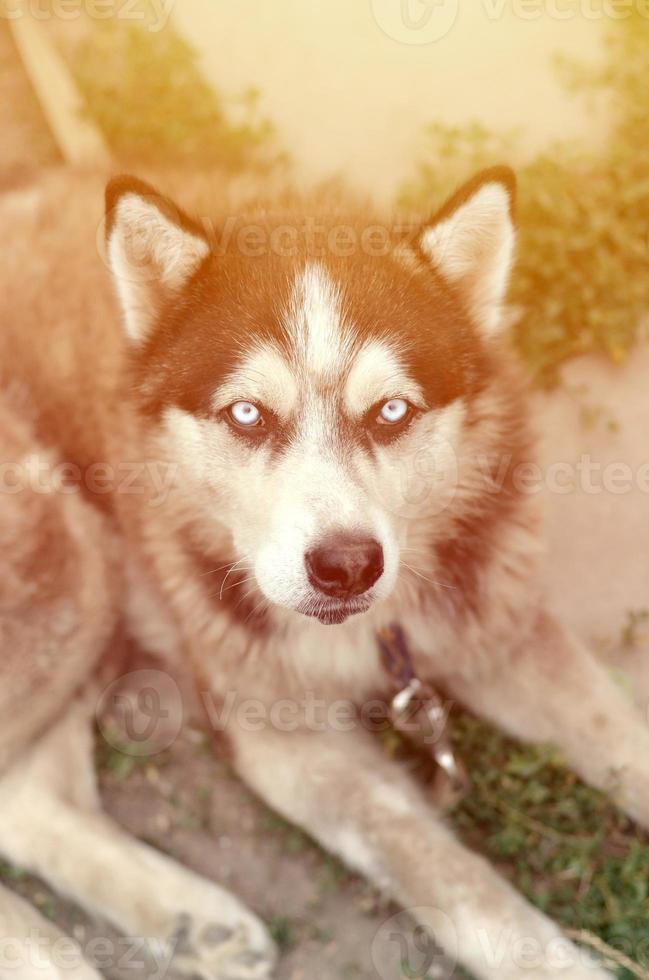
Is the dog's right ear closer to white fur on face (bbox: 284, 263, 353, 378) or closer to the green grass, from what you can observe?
white fur on face (bbox: 284, 263, 353, 378)

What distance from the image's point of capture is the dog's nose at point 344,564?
6.76ft

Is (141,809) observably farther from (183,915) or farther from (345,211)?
(345,211)

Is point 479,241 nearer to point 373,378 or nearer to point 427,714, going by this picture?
point 373,378

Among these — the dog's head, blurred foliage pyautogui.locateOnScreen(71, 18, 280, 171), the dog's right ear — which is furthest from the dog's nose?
blurred foliage pyautogui.locateOnScreen(71, 18, 280, 171)

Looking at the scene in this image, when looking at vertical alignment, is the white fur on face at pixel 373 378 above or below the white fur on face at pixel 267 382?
above

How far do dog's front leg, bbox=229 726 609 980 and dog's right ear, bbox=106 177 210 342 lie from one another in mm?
1289

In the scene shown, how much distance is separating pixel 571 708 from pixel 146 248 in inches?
69.0

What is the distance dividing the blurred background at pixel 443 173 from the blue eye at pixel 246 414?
3.13 feet

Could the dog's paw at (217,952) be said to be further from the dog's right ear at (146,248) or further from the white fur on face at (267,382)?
the dog's right ear at (146,248)

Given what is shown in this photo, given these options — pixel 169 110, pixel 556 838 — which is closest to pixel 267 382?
pixel 556 838

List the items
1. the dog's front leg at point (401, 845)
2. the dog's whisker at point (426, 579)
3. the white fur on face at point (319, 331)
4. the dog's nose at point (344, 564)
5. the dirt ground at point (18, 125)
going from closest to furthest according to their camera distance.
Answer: the dog's nose at point (344, 564)
the white fur on face at point (319, 331)
the dog's front leg at point (401, 845)
the dog's whisker at point (426, 579)
the dirt ground at point (18, 125)

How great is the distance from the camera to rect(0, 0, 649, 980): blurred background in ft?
9.13

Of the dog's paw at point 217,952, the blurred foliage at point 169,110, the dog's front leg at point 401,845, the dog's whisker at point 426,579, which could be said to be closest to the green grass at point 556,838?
the dog's front leg at point 401,845

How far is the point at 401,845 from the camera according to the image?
2.59 meters
